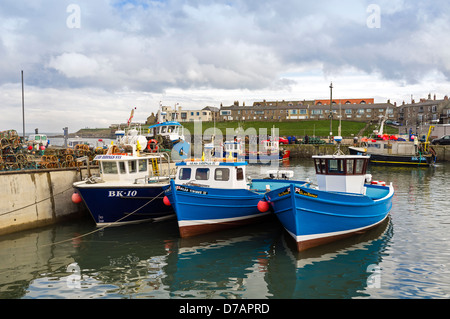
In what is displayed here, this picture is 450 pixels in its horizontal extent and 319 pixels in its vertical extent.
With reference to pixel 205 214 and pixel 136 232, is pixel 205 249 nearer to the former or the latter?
pixel 205 214

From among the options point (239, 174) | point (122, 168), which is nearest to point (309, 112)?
point (239, 174)

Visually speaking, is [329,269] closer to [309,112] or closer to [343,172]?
[343,172]

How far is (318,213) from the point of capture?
14570 millimetres

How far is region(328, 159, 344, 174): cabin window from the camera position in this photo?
57.0 ft

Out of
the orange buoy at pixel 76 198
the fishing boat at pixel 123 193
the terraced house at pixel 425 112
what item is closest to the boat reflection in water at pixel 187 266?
the fishing boat at pixel 123 193

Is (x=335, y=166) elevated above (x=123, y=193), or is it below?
above

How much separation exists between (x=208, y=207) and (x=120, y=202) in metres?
4.84

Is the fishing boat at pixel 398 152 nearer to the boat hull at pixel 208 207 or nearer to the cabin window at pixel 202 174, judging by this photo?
the boat hull at pixel 208 207

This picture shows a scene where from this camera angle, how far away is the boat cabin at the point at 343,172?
17312mm

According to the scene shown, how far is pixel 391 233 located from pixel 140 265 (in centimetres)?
1186

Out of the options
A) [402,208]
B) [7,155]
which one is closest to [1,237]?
[7,155]

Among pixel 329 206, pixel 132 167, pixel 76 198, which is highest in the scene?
pixel 132 167

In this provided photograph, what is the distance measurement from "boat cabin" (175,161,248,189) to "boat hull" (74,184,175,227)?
170 cm
